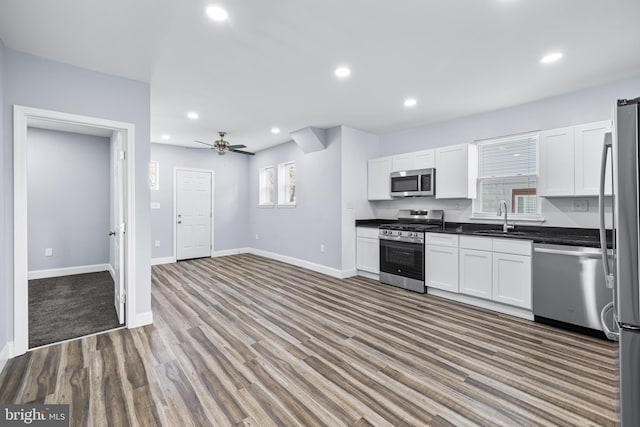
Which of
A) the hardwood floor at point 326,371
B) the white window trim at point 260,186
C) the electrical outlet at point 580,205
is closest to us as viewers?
the hardwood floor at point 326,371

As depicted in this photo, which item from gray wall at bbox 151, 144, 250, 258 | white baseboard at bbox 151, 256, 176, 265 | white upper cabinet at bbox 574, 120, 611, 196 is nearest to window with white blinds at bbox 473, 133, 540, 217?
white upper cabinet at bbox 574, 120, 611, 196

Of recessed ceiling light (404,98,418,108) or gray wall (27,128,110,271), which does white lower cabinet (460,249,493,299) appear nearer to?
recessed ceiling light (404,98,418,108)

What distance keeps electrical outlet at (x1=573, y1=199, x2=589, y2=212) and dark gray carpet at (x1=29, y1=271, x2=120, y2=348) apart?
5510mm

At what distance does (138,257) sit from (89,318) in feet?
3.44

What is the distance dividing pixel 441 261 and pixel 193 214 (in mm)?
5657

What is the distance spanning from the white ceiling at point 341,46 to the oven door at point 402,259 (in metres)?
2.11

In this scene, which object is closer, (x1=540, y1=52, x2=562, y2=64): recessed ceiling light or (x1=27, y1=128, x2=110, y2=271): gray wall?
(x1=540, y1=52, x2=562, y2=64): recessed ceiling light

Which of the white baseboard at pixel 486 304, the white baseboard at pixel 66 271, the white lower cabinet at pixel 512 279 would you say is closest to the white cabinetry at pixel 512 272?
the white lower cabinet at pixel 512 279

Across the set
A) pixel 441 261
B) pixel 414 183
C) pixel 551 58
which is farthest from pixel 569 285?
pixel 414 183

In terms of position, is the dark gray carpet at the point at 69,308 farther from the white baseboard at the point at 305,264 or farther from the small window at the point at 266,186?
the small window at the point at 266,186

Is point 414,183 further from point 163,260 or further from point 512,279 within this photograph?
point 163,260

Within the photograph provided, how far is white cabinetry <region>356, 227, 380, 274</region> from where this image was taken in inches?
199

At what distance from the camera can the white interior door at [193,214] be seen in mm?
6875

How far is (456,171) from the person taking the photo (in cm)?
438
